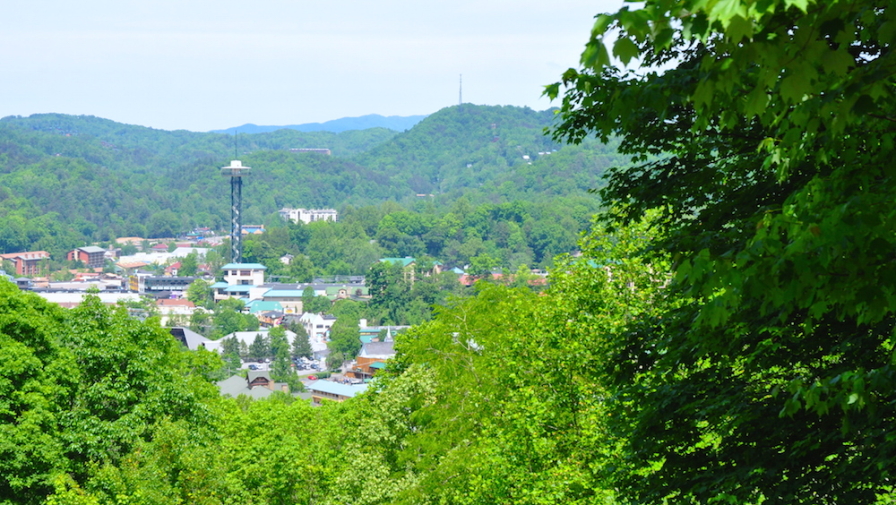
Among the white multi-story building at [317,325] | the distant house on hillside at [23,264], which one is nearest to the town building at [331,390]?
the white multi-story building at [317,325]

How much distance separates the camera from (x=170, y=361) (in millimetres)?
23500

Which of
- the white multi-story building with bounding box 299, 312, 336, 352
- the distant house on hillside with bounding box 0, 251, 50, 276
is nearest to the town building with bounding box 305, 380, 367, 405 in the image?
the white multi-story building with bounding box 299, 312, 336, 352

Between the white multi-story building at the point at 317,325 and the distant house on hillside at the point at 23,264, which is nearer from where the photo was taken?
the white multi-story building at the point at 317,325

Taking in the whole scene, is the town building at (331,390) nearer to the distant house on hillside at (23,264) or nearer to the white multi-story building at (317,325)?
the white multi-story building at (317,325)

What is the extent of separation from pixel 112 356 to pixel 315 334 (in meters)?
124

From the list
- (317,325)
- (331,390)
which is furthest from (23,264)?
(331,390)

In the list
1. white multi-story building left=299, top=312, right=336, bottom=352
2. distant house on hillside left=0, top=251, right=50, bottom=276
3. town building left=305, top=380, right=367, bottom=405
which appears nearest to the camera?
town building left=305, top=380, right=367, bottom=405

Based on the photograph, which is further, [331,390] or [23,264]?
[23,264]

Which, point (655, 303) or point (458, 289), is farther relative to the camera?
point (458, 289)

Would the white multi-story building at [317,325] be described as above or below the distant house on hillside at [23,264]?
below

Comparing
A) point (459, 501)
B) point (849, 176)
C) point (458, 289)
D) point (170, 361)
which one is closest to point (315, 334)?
point (458, 289)

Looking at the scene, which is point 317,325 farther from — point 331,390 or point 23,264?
point 23,264

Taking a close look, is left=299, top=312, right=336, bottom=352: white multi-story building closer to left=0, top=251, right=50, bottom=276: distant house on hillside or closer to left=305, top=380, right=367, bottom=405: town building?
left=305, top=380, right=367, bottom=405: town building

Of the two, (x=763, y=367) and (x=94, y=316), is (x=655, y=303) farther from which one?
(x=94, y=316)
